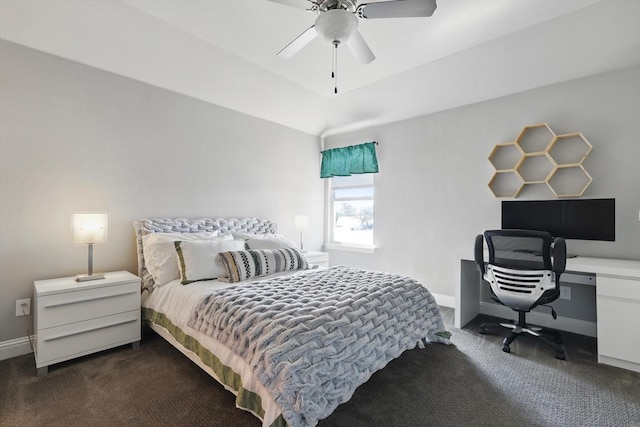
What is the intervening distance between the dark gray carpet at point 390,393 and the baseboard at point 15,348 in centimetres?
8

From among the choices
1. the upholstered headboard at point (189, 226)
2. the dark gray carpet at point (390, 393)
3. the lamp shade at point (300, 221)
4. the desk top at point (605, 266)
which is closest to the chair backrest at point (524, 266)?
the desk top at point (605, 266)

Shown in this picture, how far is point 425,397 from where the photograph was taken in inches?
74.2

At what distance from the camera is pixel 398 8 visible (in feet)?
6.07

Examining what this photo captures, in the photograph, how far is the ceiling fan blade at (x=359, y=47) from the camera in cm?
212

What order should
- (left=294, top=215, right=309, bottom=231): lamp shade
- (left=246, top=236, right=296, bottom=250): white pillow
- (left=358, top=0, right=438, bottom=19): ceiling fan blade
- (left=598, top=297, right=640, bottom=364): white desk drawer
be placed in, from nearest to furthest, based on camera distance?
(left=358, top=0, right=438, bottom=19): ceiling fan blade → (left=598, top=297, right=640, bottom=364): white desk drawer → (left=246, top=236, right=296, bottom=250): white pillow → (left=294, top=215, right=309, bottom=231): lamp shade

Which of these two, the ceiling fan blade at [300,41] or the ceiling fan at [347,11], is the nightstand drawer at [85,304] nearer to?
the ceiling fan blade at [300,41]

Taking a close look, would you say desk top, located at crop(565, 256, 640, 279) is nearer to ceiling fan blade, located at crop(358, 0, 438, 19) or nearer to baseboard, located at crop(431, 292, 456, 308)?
baseboard, located at crop(431, 292, 456, 308)

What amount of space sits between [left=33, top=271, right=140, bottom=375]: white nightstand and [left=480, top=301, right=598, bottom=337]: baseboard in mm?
3683

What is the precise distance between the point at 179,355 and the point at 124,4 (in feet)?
9.36

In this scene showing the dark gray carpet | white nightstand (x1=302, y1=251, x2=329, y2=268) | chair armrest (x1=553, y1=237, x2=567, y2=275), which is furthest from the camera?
white nightstand (x1=302, y1=251, x2=329, y2=268)

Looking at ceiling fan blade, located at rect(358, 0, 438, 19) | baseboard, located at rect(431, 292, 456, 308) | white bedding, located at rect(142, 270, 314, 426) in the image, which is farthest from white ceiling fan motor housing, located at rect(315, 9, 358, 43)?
baseboard, located at rect(431, 292, 456, 308)

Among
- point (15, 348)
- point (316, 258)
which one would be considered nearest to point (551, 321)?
Answer: point (316, 258)

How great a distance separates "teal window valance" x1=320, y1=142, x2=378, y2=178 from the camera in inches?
173

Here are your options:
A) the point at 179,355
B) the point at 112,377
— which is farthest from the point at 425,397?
the point at 112,377
